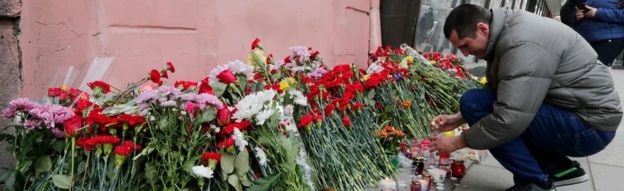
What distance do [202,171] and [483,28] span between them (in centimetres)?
141

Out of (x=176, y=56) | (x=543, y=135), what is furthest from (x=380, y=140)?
(x=176, y=56)

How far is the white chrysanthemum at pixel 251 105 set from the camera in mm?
1695

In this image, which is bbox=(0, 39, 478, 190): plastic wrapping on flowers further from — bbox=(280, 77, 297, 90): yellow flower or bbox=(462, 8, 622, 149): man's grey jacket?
bbox=(462, 8, 622, 149): man's grey jacket

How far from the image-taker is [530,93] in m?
2.14

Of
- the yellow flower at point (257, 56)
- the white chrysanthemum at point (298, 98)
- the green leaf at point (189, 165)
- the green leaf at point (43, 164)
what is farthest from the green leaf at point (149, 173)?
the yellow flower at point (257, 56)

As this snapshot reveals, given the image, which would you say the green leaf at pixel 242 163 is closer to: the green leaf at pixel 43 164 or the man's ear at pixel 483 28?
the green leaf at pixel 43 164

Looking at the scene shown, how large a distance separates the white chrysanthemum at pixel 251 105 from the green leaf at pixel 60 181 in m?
0.56

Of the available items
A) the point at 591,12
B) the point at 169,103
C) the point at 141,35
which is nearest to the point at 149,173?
the point at 169,103

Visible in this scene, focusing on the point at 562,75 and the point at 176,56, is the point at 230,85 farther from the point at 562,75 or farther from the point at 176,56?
the point at 562,75

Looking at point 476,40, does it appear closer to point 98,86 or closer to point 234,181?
point 234,181

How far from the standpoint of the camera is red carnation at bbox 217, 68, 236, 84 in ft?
6.17

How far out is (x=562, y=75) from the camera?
2.26m

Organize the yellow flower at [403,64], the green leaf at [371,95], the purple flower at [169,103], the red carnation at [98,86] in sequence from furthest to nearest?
the yellow flower at [403,64] → the green leaf at [371,95] → the red carnation at [98,86] → the purple flower at [169,103]

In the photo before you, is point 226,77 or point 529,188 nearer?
point 226,77
